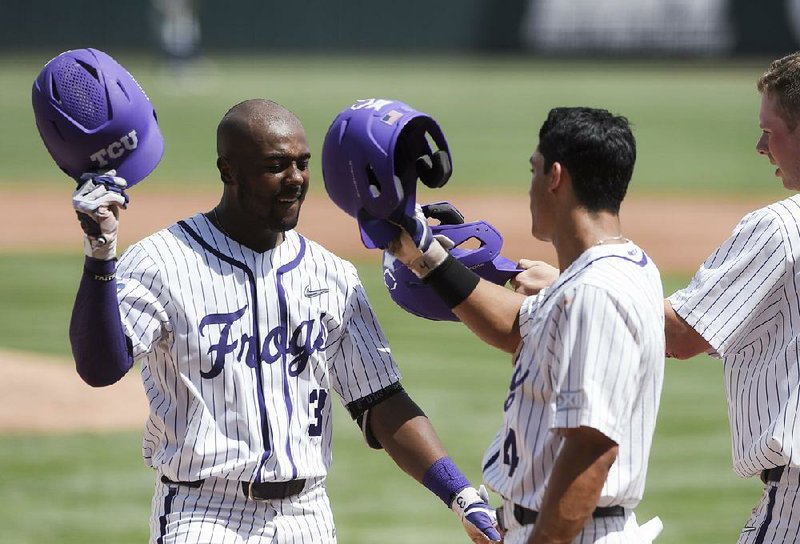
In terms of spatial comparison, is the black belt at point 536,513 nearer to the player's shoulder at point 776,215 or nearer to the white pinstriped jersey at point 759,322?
the white pinstriped jersey at point 759,322

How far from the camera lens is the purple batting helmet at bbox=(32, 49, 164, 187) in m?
3.45

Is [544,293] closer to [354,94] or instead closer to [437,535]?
[437,535]

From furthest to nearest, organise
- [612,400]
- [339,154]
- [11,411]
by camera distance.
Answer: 1. [11,411]
2. [339,154]
3. [612,400]

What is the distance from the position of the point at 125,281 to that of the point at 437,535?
12.0 feet

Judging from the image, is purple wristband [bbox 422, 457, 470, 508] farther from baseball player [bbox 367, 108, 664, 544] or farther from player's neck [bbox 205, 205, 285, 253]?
player's neck [bbox 205, 205, 285, 253]

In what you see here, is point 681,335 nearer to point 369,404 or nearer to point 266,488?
point 369,404

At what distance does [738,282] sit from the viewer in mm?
3545

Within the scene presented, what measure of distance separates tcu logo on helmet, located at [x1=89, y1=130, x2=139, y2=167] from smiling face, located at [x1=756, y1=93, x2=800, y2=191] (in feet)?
5.91

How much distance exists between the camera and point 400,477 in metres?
7.82

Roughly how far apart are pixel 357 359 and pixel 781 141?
1.42 meters

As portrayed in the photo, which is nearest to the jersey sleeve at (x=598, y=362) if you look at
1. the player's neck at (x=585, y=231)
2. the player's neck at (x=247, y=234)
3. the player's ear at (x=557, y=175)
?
the player's neck at (x=585, y=231)

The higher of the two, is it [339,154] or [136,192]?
[136,192]

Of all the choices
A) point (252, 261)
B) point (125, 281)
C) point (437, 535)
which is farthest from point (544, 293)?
point (437, 535)

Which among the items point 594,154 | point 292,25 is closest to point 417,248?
point 594,154
